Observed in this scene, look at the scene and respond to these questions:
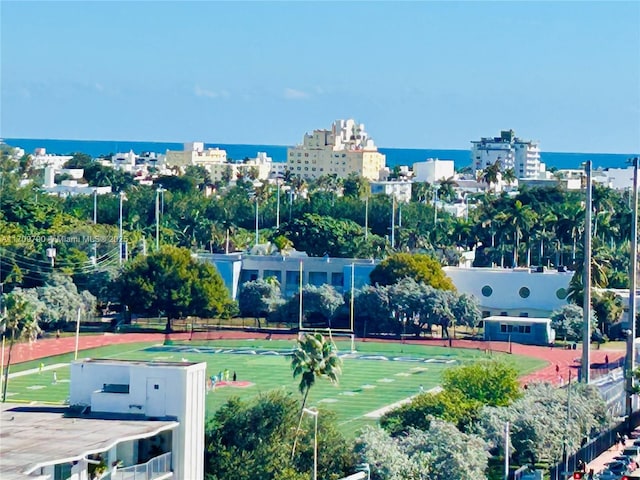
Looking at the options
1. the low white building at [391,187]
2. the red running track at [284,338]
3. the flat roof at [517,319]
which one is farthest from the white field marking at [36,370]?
the low white building at [391,187]

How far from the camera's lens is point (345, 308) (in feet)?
276

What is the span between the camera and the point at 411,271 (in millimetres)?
85375

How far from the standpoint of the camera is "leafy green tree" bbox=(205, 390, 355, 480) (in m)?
38.8

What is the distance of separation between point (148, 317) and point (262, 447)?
4656 centimetres

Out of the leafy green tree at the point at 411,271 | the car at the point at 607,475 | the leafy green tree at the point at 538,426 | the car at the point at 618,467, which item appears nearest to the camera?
the car at the point at 607,475

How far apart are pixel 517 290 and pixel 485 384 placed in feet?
115

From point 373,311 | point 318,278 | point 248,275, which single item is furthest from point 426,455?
point 248,275

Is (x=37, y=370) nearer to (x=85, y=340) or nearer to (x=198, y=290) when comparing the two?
(x=85, y=340)

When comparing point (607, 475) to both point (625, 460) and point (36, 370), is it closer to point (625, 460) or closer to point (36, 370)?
point (625, 460)

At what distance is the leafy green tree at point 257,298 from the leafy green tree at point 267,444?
1730 inches

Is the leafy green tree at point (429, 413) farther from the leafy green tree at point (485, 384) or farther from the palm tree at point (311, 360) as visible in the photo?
the palm tree at point (311, 360)

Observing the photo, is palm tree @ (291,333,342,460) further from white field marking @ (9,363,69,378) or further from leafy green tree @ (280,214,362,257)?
leafy green tree @ (280,214,362,257)

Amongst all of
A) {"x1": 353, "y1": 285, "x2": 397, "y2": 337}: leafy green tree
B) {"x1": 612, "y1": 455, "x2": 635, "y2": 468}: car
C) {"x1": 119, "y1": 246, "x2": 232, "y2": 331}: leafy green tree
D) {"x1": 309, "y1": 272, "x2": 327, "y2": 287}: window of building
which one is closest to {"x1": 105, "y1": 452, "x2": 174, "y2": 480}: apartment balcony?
{"x1": 612, "y1": 455, "x2": 635, "y2": 468}: car

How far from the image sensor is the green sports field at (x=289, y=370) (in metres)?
59.0
